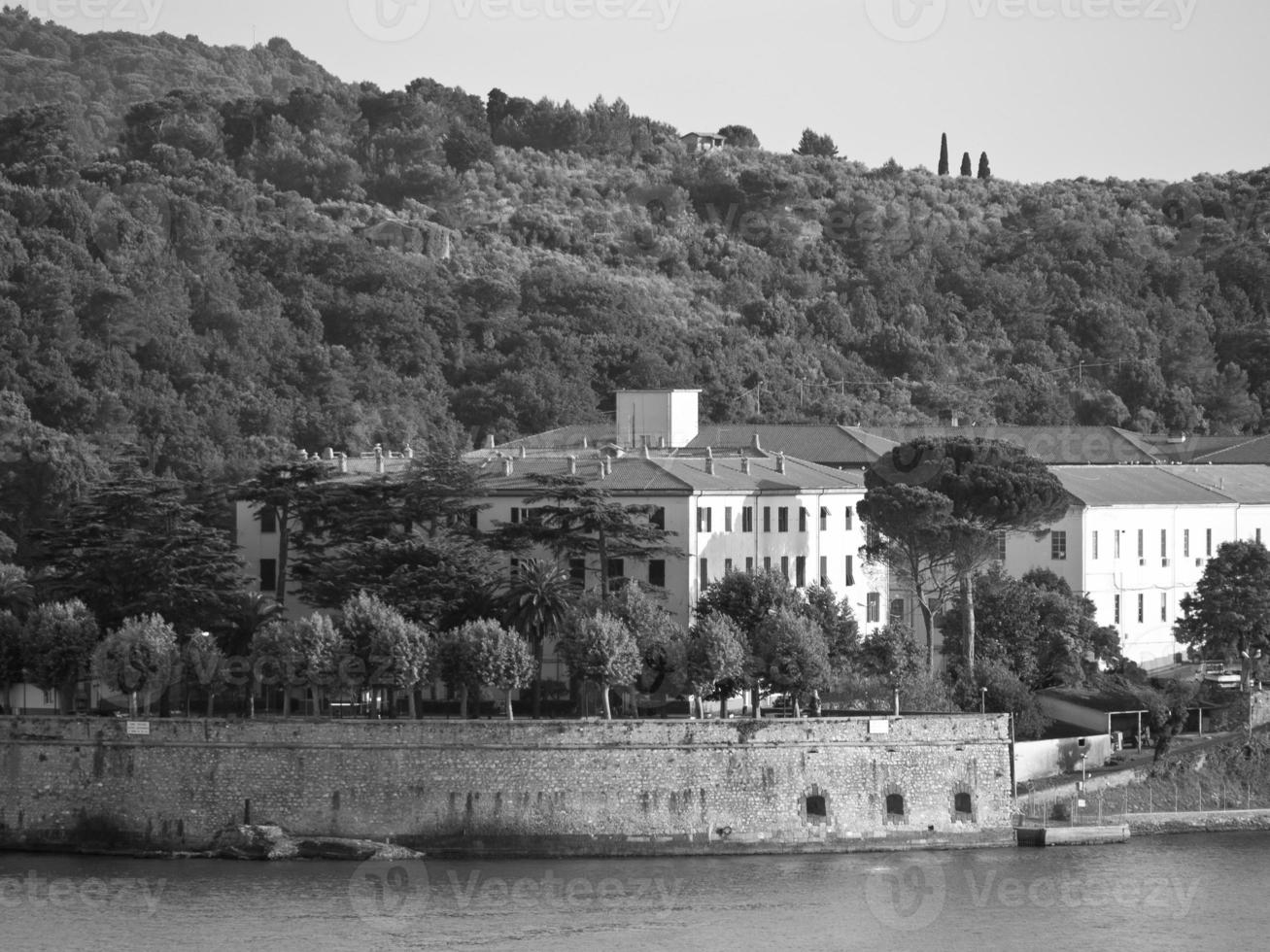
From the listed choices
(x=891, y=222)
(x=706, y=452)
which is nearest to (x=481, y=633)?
(x=706, y=452)

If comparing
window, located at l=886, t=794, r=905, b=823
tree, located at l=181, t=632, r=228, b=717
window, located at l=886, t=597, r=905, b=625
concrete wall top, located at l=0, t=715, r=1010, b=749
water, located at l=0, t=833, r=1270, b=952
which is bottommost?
water, located at l=0, t=833, r=1270, b=952

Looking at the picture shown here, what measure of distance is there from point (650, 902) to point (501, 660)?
6.94 metres

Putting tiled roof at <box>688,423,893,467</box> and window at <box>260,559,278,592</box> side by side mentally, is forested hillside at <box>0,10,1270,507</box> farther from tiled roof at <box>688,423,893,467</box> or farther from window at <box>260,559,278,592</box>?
tiled roof at <box>688,423,893,467</box>

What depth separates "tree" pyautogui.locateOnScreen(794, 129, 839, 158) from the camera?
5719 inches

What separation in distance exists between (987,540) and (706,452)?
7.96 metres

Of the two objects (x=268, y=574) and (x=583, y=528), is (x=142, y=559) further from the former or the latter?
(x=583, y=528)

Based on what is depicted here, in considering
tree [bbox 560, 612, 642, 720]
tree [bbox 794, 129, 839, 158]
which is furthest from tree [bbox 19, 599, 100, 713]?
tree [bbox 794, 129, 839, 158]

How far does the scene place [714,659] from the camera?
51.6 metres

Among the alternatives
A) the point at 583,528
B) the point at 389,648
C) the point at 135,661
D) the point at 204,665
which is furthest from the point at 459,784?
the point at 583,528

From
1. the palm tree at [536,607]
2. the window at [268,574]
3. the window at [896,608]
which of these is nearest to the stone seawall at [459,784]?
the palm tree at [536,607]

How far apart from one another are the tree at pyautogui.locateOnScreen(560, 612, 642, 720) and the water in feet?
13.7

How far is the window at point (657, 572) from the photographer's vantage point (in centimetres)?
5809

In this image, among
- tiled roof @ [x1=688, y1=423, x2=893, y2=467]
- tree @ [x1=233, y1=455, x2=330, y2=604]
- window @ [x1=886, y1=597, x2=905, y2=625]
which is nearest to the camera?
tree @ [x1=233, y1=455, x2=330, y2=604]

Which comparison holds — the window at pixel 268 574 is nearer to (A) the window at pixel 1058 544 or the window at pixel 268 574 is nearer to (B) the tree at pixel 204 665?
(B) the tree at pixel 204 665
